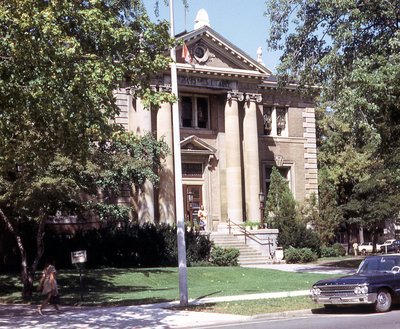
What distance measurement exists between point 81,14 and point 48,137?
3.28 m

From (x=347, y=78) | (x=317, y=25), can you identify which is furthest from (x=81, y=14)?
(x=317, y=25)

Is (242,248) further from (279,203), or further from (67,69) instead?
(67,69)

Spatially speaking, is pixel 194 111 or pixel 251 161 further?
pixel 194 111

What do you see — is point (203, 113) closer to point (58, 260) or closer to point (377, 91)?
point (58, 260)

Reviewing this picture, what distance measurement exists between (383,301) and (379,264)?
1.45 metres

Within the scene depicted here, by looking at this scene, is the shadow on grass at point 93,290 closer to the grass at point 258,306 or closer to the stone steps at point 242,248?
the grass at point 258,306

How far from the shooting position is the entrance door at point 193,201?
4569cm

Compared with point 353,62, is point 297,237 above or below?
below

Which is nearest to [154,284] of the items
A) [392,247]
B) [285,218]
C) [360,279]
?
[360,279]

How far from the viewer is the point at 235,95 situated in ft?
149

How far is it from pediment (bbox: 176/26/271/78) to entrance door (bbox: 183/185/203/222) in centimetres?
760

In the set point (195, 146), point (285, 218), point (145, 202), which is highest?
point (195, 146)

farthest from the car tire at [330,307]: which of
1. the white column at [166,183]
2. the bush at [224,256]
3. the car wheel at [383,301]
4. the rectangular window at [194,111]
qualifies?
the rectangular window at [194,111]

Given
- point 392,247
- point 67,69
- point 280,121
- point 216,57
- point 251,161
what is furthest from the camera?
point 392,247
